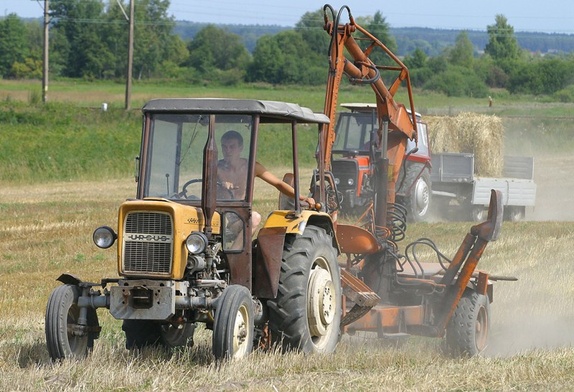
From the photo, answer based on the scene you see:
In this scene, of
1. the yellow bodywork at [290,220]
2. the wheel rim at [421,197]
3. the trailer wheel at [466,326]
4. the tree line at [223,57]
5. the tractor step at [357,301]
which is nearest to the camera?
the yellow bodywork at [290,220]

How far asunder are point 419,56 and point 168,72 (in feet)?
68.1

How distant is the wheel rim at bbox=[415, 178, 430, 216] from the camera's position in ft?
67.7

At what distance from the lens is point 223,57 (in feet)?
331

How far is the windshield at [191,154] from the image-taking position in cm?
781

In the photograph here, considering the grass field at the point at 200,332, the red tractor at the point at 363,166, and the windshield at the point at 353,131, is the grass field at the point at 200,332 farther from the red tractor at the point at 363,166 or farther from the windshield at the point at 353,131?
the windshield at the point at 353,131

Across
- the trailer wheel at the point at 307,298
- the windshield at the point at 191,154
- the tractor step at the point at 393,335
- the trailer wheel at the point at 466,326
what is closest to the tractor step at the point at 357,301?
the trailer wheel at the point at 307,298

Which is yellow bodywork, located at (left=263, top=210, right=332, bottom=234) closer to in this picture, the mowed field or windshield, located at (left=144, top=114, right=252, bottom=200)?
windshield, located at (left=144, top=114, right=252, bottom=200)

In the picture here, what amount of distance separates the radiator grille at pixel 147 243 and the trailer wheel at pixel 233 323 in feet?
1.44

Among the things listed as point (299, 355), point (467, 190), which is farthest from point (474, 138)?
point (299, 355)

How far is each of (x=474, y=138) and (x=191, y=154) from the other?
59.3 ft

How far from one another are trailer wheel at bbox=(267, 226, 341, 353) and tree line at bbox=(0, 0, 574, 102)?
165 ft

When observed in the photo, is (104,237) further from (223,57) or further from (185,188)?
(223,57)

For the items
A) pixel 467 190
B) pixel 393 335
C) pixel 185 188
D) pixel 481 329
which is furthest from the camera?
pixel 467 190

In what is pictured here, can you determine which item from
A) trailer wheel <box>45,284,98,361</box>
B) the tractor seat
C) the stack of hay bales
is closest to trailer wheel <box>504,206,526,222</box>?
the stack of hay bales
